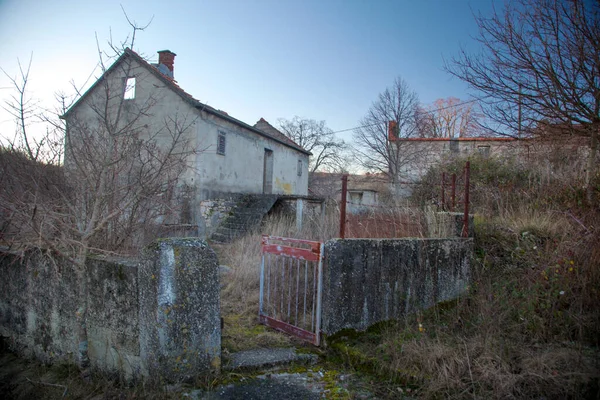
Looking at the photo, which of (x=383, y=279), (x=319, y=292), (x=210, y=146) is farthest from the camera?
(x=210, y=146)

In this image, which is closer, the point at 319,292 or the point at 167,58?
the point at 319,292

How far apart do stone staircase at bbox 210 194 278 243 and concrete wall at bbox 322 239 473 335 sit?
25.1 feet

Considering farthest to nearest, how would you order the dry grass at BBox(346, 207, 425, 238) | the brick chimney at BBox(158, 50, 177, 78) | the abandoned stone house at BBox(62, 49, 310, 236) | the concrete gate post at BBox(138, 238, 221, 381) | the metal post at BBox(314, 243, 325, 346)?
the brick chimney at BBox(158, 50, 177, 78), the abandoned stone house at BBox(62, 49, 310, 236), the dry grass at BBox(346, 207, 425, 238), the metal post at BBox(314, 243, 325, 346), the concrete gate post at BBox(138, 238, 221, 381)

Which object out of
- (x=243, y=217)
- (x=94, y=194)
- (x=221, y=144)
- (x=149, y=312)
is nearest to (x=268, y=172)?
(x=221, y=144)

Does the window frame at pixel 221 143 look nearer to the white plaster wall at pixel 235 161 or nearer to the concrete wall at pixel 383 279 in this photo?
the white plaster wall at pixel 235 161

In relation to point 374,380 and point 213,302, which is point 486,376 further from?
point 213,302

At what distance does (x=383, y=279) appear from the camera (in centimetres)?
435

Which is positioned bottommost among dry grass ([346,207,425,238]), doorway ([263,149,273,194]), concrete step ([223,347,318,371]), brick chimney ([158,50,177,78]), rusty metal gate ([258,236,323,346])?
concrete step ([223,347,318,371])

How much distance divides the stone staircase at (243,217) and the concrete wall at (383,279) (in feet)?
25.1

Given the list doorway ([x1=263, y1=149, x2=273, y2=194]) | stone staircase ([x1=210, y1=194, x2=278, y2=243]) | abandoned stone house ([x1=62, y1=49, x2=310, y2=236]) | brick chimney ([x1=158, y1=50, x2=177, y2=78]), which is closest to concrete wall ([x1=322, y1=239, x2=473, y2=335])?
stone staircase ([x1=210, y1=194, x2=278, y2=243])

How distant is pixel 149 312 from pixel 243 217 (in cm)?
1033

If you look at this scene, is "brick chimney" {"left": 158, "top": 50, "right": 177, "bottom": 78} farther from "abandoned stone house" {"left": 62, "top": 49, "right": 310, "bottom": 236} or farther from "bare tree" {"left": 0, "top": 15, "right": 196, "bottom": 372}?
"bare tree" {"left": 0, "top": 15, "right": 196, "bottom": 372}

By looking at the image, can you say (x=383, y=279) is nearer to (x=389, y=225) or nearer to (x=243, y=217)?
(x=389, y=225)

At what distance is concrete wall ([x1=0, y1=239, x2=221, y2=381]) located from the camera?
2947 millimetres
